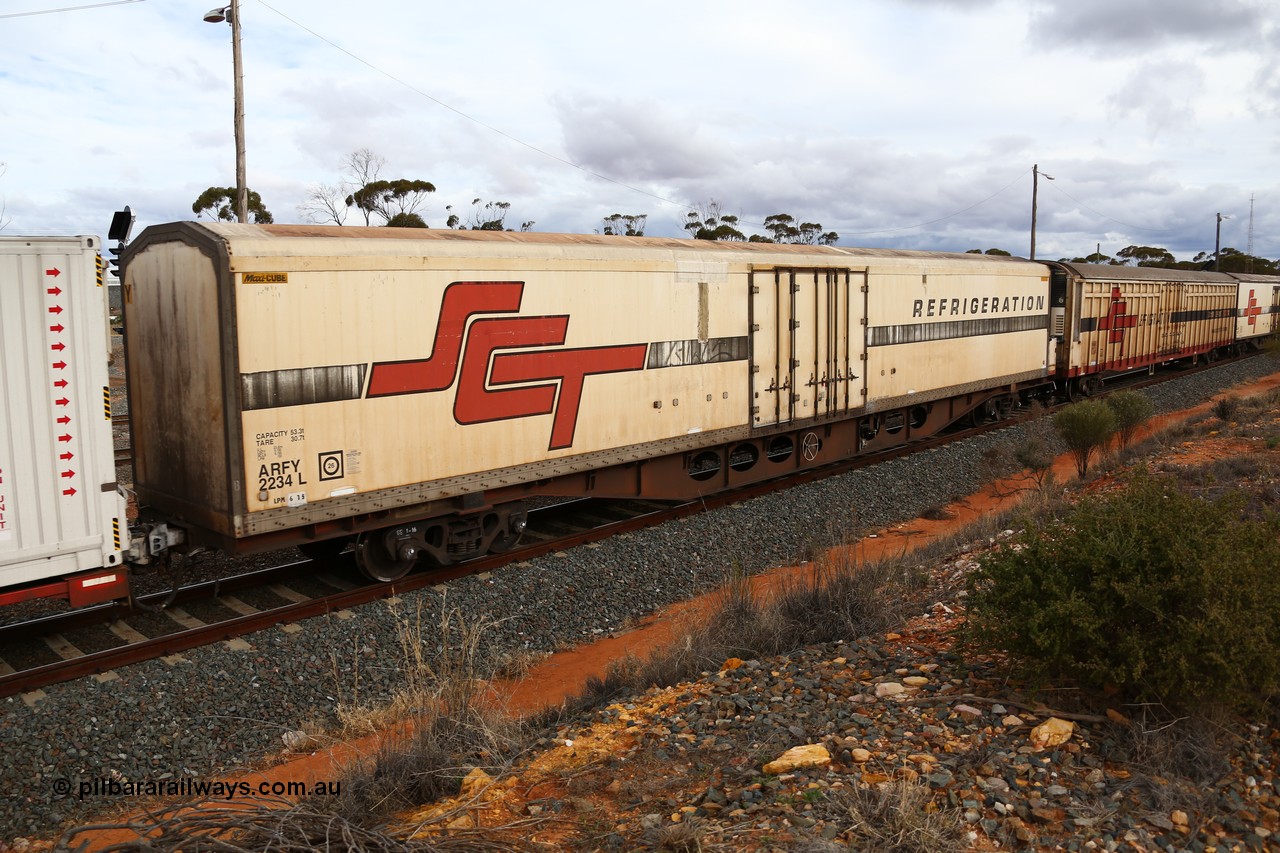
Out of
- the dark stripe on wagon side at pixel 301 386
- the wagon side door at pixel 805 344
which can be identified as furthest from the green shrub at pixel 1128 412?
the dark stripe on wagon side at pixel 301 386

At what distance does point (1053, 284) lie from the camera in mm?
20938

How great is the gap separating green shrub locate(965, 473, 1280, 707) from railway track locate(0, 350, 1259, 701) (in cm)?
573

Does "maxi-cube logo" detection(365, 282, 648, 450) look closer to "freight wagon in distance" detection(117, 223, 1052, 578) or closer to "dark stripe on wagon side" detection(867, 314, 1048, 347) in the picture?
"freight wagon in distance" detection(117, 223, 1052, 578)

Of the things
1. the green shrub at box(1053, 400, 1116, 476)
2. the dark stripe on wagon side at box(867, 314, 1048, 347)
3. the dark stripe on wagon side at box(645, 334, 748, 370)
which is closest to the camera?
the dark stripe on wagon side at box(645, 334, 748, 370)

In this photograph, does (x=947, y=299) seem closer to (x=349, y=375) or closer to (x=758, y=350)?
(x=758, y=350)

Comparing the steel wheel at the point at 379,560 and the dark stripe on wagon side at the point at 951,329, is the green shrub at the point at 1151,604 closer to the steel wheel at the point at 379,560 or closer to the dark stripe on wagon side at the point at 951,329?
the steel wheel at the point at 379,560

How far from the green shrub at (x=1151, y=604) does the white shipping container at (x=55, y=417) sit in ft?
20.8

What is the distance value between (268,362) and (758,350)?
697 centimetres

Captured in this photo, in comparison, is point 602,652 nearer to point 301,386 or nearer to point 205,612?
point 301,386

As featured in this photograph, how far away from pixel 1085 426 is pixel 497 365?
32.6 ft

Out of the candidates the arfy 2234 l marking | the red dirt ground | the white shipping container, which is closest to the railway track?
the white shipping container

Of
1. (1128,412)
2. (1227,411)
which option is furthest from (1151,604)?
(1227,411)

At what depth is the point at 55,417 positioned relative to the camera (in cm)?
646

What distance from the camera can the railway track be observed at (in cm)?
709
